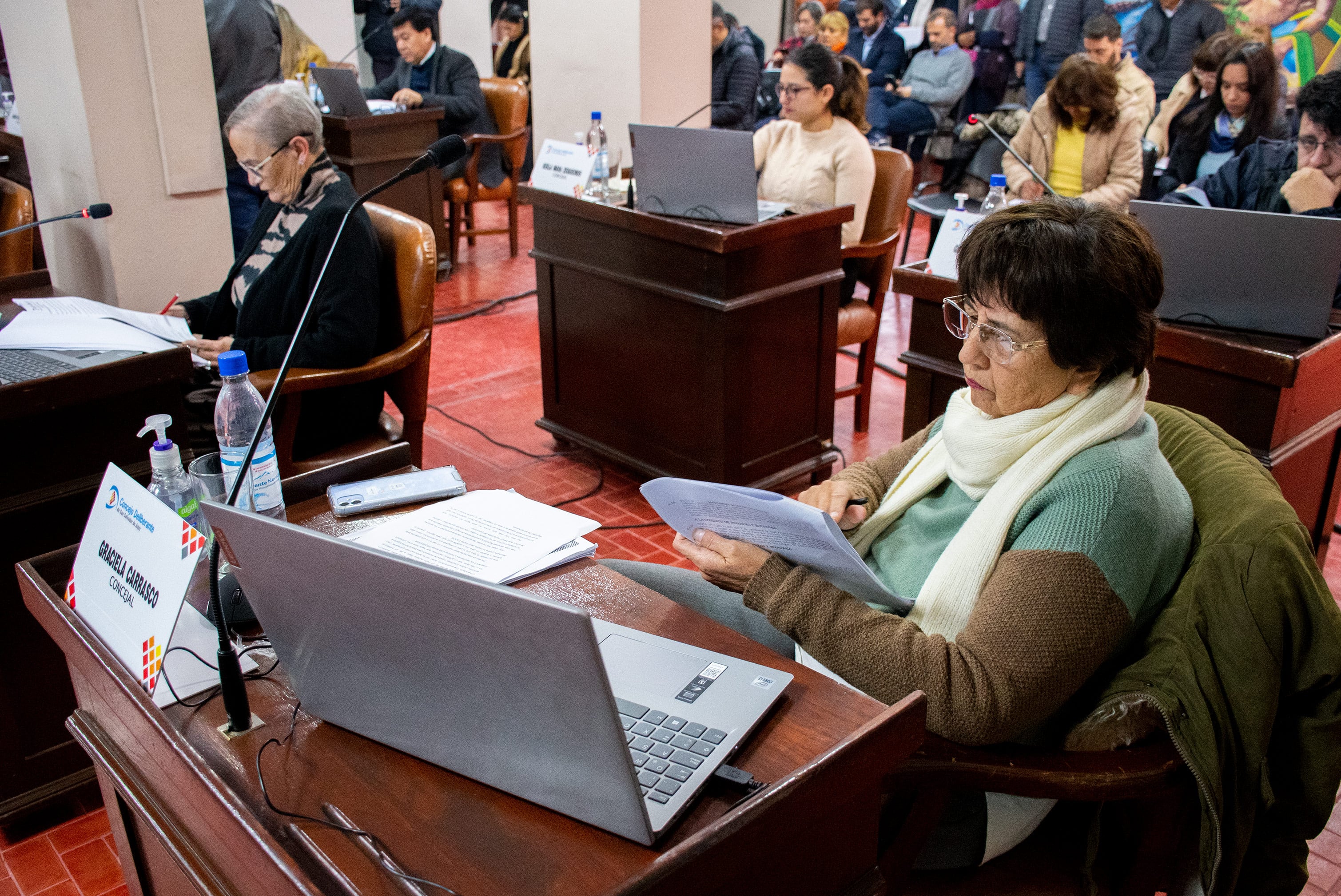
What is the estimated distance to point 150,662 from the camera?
1.11 metres

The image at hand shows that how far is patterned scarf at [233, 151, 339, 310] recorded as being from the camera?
258 centimetres

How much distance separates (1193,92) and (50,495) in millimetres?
5563

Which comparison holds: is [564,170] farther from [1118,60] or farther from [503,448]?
[1118,60]

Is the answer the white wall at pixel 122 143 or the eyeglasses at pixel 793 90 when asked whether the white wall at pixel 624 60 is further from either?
the white wall at pixel 122 143

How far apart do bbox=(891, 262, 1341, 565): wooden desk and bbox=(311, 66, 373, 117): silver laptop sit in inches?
162

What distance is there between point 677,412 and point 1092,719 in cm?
197

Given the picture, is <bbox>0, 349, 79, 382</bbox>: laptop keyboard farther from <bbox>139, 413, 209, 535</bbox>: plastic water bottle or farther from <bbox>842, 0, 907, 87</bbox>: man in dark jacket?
<bbox>842, 0, 907, 87</bbox>: man in dark jacket

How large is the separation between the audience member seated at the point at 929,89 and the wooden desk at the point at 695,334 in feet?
15.3

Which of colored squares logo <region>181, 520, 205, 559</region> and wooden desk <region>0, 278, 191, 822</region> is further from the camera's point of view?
wooden desk <region>0, 278, 191, 822</region>

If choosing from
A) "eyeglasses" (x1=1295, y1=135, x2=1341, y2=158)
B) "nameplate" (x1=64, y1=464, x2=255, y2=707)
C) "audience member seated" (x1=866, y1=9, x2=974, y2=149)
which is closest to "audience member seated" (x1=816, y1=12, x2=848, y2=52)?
"audience member seated" (x1=866, y1=9, x2=974, y2=149)

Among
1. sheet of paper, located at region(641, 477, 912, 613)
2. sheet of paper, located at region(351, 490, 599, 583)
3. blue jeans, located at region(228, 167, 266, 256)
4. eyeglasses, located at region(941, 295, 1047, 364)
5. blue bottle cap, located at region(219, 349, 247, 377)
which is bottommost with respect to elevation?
blue jeans, located at region(228, 167, 266, 256)

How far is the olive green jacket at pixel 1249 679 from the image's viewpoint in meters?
1.15

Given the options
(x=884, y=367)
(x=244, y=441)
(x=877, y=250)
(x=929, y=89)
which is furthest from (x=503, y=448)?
(x=929, y=89)

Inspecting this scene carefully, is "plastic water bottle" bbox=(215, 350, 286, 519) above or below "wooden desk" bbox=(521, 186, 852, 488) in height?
above
